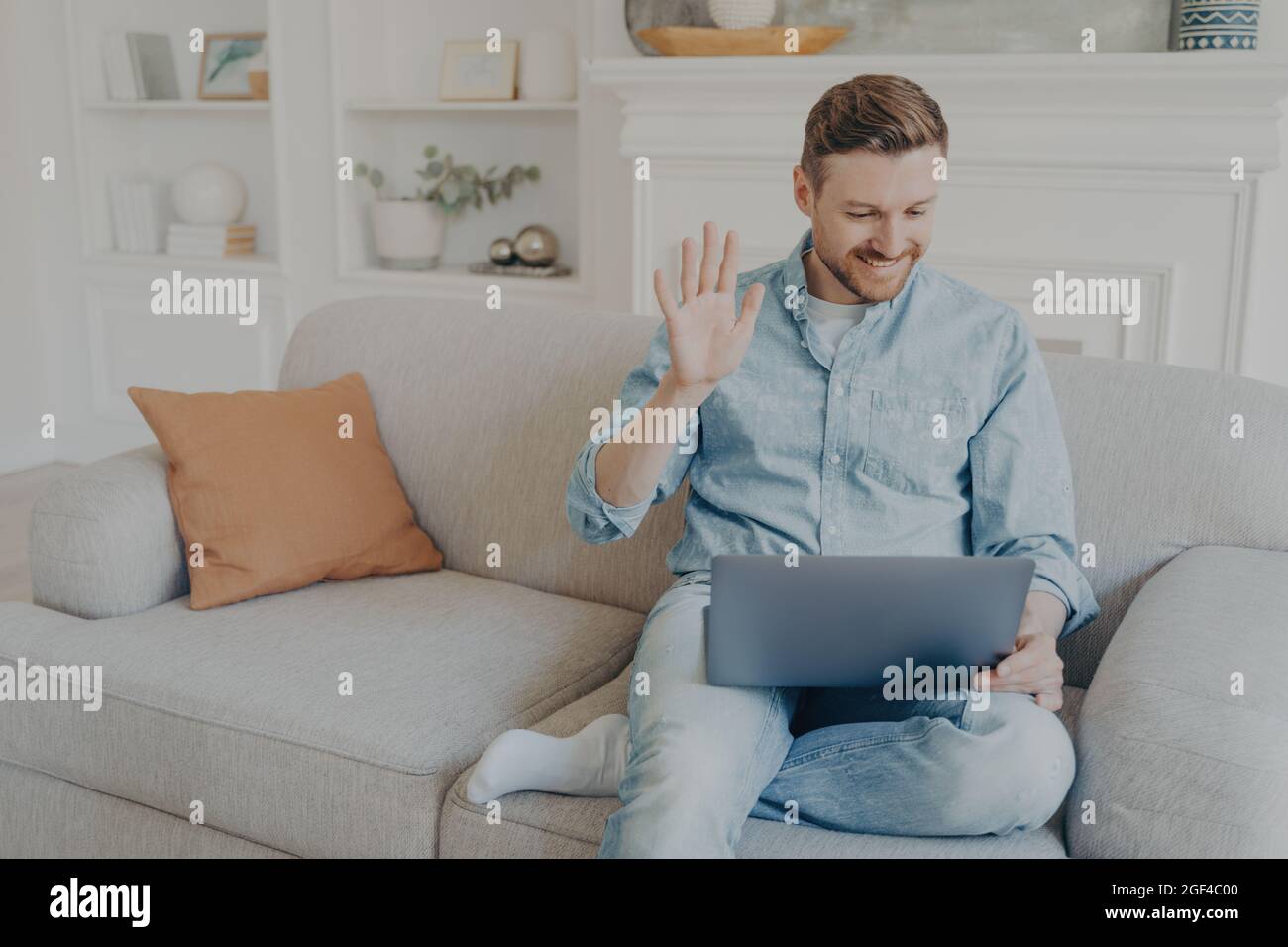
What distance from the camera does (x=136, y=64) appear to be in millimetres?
Result: 4297

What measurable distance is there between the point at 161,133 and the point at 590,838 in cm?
382

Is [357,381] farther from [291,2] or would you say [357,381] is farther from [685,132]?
[291,2]

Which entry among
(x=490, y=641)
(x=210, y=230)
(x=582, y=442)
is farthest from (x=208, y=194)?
(x=490, y=641)

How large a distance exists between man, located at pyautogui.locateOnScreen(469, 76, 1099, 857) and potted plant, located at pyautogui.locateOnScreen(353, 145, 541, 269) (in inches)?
94.6

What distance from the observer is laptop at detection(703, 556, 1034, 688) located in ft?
4.29

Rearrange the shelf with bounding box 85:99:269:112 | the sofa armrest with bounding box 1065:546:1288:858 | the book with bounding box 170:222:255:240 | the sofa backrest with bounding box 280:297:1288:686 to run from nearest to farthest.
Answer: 1. the sofa armrest with bounding box 1065:546:1288:858
2. the sofa backrest with bounding box 280:297:1288:686
3. the shelf with bounding box 85:99:269:112
4. the book with bounding box 170:222:255:240

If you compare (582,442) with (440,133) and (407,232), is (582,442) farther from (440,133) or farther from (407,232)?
(440,133)

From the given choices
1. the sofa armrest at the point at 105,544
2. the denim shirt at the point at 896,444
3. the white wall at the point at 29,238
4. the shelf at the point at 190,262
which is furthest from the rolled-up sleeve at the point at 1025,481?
the white wall at the point at 29,238

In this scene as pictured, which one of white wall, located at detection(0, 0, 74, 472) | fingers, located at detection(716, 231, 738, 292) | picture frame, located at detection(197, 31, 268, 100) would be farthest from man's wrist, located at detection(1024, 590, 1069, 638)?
white wall, located at detection(0, 0, 74, 472)

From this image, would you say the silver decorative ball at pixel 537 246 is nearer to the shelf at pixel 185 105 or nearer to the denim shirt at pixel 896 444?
the shelf at pixel 185 105

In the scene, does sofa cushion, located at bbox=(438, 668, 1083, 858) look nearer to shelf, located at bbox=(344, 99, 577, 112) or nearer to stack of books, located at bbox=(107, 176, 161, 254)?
shelf, located at bbox=(344, 99, 577, 112)
